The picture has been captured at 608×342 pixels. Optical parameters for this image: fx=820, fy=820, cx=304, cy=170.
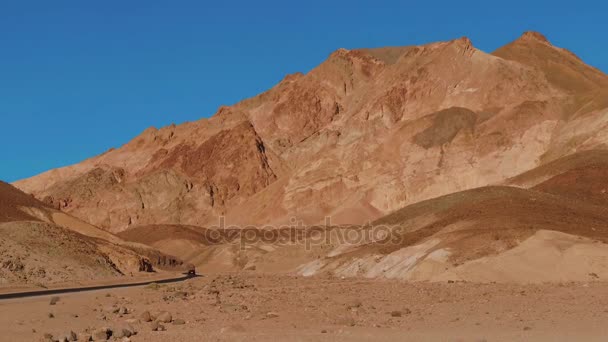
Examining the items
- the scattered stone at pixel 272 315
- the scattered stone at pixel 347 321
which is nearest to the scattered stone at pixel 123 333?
the scattered stone at pixel 347 321

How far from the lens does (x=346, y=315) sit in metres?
26.5

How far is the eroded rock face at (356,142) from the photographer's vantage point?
386 feet

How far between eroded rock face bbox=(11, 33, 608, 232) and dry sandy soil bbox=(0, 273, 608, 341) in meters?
69.9

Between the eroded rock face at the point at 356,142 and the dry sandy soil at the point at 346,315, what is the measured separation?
6991 centimetres

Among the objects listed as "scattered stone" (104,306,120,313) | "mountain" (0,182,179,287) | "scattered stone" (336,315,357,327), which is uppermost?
"mountain" (0,182,179,287)

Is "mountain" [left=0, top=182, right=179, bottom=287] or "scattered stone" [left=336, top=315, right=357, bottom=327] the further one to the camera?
"mountain" [left=0, top=182, right=179, bottom=287]

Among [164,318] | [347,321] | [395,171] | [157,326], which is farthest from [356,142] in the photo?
[157,326]

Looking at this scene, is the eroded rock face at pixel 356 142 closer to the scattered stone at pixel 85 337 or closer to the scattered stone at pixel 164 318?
the scattered stone at pixel 164 318

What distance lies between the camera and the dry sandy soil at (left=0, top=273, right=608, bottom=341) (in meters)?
21.2

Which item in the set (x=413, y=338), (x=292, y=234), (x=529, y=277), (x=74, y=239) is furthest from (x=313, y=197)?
(x=413, y=338)

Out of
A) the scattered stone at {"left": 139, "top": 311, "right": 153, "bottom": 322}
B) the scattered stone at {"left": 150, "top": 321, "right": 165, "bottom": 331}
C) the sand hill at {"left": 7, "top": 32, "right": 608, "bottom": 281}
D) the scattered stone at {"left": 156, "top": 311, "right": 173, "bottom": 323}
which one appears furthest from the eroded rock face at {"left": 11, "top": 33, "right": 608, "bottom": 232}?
the scattered stone at {"left": 150, "top": 321, "right": 165, "bottom": 331}

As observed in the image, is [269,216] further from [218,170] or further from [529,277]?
[529,277]

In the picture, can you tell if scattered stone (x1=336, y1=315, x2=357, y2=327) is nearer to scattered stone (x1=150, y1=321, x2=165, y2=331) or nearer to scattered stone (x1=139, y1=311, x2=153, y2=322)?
scattered stone (x1=150, y1=321, x2=165, y2=331)

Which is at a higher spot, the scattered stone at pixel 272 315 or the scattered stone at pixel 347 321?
the scattered stone at pixel 272 315
